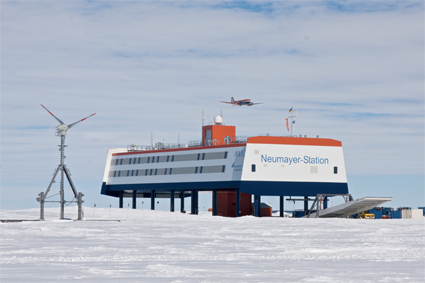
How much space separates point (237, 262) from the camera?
1374 inches

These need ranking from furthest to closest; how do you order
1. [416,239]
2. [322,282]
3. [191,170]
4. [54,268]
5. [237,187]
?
[191,170] < [237,187] < [416,239] < [54,268] < [322,282]

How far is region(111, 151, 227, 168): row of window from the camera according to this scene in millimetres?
115250

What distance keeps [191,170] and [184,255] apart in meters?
80.0

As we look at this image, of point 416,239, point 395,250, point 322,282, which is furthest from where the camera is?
point 416,239

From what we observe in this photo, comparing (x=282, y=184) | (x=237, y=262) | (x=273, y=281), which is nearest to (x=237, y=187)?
(x=282, y=184)

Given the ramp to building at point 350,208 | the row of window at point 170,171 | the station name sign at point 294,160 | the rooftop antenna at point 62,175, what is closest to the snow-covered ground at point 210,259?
the rooftop antenna at point 62,175

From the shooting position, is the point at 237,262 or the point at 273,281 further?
the point at 237,262

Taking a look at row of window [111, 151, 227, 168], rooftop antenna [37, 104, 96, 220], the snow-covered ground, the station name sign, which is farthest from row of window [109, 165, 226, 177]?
the snow-covered ground

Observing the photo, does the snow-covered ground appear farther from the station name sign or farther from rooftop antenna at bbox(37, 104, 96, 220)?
the station name sign

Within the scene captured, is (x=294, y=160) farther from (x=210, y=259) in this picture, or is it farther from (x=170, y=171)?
(x=210, y=259)

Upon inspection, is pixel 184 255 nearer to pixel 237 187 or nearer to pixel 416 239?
pixel 416 239

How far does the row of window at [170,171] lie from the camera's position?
115m

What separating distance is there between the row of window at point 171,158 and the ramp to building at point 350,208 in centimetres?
1704

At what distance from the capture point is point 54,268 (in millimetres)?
31750
